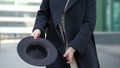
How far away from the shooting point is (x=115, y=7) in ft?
53.8

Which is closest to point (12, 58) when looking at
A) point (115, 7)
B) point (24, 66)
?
point (24, 66)

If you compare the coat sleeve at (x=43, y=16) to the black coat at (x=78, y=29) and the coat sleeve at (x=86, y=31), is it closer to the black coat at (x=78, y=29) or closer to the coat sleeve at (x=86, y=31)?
the black coat at (x=78, y=29)

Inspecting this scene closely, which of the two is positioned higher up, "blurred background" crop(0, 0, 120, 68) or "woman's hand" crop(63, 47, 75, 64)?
"woman's hand" crop(63, 47, 75, 64)

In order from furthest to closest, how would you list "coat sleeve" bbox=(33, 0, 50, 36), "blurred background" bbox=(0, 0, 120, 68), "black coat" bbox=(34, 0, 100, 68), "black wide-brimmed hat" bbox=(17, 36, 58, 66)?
"blurred background" bbox=(0, 0, 120, 68) → "coat sleeve" bbox=(33, 0, 50, 36) → "black coat" bbox=(34, 0, 100, 68) → "black wide-brimmed hat" bbox=(17, 36, 58, 66)

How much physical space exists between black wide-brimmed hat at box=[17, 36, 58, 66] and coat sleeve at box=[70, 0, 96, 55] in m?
0.17

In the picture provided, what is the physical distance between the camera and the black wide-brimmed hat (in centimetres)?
308

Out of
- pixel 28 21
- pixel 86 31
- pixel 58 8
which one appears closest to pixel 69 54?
pixel 86 31

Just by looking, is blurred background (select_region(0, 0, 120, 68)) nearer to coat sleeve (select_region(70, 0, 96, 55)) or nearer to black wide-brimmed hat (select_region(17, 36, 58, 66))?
coat sleeve (select_region(70, 0, 96, 55))

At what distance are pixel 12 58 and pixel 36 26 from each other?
632 cm

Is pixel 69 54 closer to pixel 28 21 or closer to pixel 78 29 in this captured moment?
pixel 78 29

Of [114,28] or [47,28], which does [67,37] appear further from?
[114,28]

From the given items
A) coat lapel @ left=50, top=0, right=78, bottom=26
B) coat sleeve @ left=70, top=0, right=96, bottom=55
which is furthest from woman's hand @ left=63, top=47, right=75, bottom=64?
coat lapel @ left=50, top=0, right=78, bottom=26

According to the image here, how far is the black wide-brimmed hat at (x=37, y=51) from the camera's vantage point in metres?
3.08

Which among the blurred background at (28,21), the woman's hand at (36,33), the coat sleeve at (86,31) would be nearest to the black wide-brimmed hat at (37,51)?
the woman's hand at (36,33)
